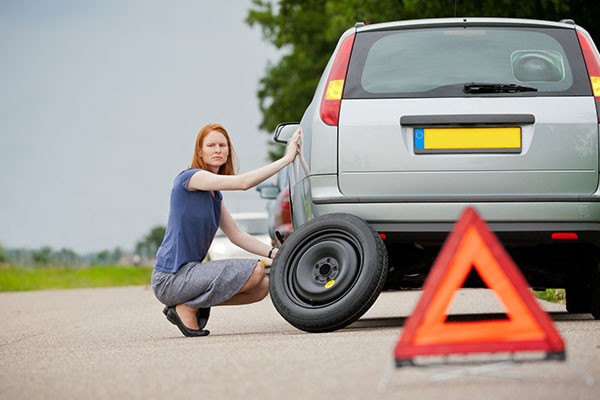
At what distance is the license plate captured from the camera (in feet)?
26.0

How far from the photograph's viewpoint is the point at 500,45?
8.34 m

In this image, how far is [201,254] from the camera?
9.10 metres

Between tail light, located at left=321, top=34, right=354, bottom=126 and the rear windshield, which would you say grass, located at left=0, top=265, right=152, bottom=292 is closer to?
tail light, located at left=321, top=34, right=354, bottom=126

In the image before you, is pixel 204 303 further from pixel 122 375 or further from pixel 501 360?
pixel 501 360

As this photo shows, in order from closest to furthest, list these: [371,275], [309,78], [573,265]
Answer: [371,275], [573,265], [309,78]

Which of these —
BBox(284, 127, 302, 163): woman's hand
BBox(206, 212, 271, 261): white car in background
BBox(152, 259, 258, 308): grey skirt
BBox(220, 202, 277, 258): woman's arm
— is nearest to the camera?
BBox(284, 127, 302, 163): woman's hand

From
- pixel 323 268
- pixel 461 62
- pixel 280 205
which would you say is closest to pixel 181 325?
pixel 323 268

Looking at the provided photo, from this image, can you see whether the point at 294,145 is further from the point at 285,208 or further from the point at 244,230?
the point at 244,230

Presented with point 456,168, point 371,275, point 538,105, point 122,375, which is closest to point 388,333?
point 371,275

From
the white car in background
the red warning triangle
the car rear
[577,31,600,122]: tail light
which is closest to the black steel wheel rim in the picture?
the car rear

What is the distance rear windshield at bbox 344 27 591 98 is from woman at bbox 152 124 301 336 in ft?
3.33

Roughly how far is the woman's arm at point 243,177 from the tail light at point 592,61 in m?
1.85

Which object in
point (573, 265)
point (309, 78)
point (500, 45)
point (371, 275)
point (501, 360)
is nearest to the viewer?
point (501, 360)

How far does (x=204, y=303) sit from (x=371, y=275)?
1.54 meters
